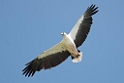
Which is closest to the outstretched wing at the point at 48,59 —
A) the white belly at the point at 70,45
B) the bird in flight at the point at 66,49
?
the bird in flight at the point at 66,49

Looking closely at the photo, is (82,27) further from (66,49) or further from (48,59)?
(48,59)

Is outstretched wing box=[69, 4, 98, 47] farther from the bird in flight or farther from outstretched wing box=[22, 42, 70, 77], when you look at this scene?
outstretched wing box=[22, 42, 70, 77]

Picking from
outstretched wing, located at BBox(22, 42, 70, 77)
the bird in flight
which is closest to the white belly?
the bird in flight

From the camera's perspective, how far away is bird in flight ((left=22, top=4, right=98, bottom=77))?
45.9 ft

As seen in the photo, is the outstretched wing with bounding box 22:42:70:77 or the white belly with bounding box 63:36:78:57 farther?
the outstretched wing with bounding box 22:42:70:77

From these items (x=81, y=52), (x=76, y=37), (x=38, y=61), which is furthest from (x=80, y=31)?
(x=38, y=61)

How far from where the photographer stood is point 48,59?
571 inches

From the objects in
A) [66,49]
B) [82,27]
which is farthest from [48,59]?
[82,27]

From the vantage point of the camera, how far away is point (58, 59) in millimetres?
14406

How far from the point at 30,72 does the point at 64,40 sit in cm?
236

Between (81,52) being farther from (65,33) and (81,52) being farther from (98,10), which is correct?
(98,10)

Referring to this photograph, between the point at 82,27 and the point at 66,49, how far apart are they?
1.41 m

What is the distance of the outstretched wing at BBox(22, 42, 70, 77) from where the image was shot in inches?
565

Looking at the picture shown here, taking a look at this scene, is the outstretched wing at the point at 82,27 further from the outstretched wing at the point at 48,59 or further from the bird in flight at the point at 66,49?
the outstretched wing at the point at 48,59
